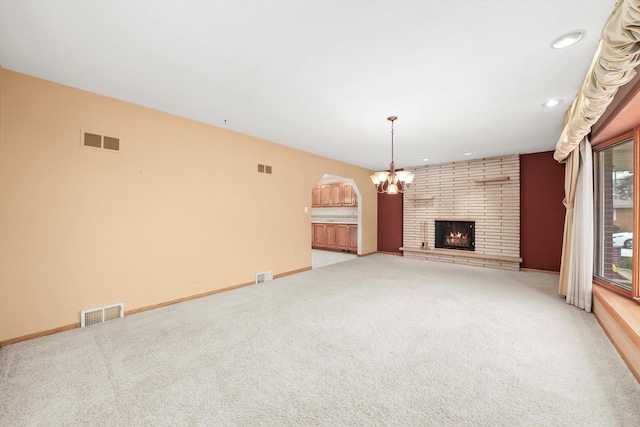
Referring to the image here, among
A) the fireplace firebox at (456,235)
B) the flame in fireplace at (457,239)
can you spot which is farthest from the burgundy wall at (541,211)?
the flame in fireplace at (457,239)

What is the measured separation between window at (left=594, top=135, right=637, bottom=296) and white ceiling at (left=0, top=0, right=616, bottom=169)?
86cm

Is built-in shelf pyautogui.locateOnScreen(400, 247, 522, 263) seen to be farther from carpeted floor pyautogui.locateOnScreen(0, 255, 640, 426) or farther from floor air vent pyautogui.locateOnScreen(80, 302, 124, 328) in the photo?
floor air vent pyautogui.locateOnScreen(80, 302, 124, 328)

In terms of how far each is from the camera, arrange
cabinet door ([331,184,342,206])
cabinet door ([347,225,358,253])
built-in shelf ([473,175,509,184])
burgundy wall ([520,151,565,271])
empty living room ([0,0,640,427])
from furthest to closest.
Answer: cabinet door ([331,184,342,206]) < cabinet door ([347,225,358,253]) < built-in shelf ([473,175,509,184]) < burgundy wall ([520,151,565,271]) < empty living room ([0,0,640,427])

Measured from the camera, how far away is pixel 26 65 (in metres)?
2.46

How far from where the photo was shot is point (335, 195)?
870 cm

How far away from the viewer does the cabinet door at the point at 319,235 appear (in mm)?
8961

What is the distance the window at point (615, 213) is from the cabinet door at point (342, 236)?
18.2 feet

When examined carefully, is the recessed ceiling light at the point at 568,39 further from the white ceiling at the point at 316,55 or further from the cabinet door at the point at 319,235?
the cabinet door at the point at 319,235

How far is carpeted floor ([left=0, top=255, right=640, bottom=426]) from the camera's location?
1.65 metres

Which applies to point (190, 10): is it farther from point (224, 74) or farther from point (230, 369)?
point (230, 369)

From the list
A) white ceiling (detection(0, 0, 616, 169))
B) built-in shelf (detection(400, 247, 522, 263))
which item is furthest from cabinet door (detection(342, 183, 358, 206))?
white ceiling (detection(0, 0, 616, 169))

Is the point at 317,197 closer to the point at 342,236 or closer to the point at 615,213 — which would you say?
the point at 342,236

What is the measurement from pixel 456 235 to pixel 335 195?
385cm

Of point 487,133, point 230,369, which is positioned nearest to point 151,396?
point 230,369
